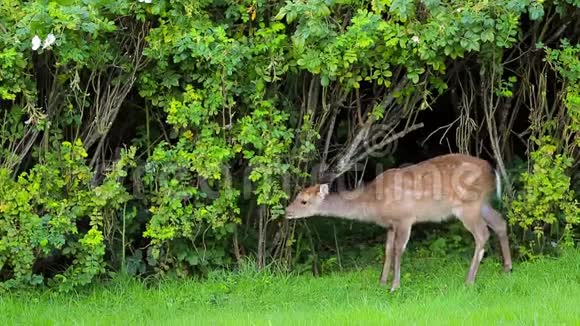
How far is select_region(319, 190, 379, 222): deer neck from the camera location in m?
9.87

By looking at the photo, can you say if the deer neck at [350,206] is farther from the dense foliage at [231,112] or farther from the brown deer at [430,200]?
the dense foliage at [231,112]

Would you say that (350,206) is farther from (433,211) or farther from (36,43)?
(36,43)

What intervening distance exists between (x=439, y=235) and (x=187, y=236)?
300 cm

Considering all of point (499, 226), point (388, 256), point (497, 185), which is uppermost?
point (497, 185)

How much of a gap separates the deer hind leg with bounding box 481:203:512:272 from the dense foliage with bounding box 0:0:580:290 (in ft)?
0.71

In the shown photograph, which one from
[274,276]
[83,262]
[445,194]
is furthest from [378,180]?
[83,262]

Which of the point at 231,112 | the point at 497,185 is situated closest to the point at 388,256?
the point at 497,185

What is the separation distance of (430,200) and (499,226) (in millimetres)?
768

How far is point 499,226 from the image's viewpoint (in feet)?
32.0

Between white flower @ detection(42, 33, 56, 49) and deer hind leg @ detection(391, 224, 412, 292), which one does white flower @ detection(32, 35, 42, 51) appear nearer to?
white flower @ detection(42, 33, 56, 49)

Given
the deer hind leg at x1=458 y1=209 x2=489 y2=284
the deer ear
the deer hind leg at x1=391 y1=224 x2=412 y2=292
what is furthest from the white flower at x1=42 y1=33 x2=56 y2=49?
the deer hind leg at x1=458 y1=209 x2=489 y2=284

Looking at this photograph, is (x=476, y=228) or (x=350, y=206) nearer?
(x=476, y=228)

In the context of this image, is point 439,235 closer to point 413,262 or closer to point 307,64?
point 413,262

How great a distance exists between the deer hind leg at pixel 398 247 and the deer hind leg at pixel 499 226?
0.80 metres
